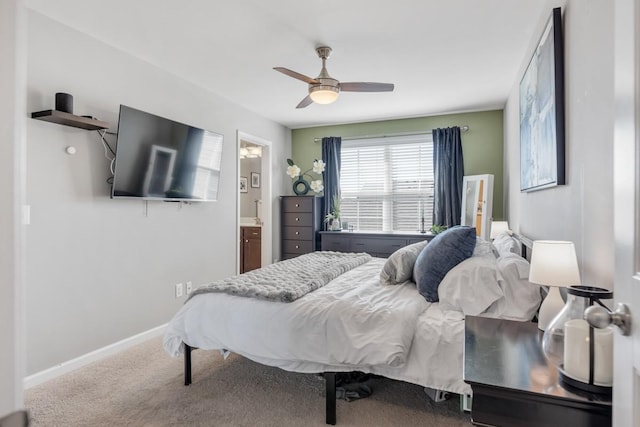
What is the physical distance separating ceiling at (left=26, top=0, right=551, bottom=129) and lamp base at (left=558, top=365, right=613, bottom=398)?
7.33 feet

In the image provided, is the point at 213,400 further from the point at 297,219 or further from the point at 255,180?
the point at 255,180

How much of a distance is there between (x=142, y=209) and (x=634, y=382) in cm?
345

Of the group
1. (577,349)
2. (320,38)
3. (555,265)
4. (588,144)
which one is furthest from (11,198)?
(320,38)

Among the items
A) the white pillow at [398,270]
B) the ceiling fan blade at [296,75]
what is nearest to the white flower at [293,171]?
the ceiling fan blade at [296,75]

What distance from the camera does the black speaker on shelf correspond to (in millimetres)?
2504

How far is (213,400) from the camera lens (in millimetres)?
2258

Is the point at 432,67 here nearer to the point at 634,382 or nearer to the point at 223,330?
the point at 223,330

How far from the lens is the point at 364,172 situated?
562cm

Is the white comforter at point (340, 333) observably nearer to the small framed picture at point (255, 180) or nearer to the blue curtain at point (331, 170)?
the blue curtain at point (331, 170)

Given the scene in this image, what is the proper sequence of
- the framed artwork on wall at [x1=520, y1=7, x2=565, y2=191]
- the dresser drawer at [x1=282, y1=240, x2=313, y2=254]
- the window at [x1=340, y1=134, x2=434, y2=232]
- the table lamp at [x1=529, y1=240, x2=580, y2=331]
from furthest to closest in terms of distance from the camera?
the dresser drawer at [x1=282, y1=240, x2=313, y2=254] → the window at [x1=340, y1=134, x2=434, y2=232] → the framed artwork on wall at [x1=520, y1=7, x2=565, y2=191] → the table lamp at [x1=529, y1=240, x2=580, y2=331]

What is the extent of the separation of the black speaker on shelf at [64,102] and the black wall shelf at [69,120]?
1.9 inches

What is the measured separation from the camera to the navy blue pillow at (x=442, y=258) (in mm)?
2275

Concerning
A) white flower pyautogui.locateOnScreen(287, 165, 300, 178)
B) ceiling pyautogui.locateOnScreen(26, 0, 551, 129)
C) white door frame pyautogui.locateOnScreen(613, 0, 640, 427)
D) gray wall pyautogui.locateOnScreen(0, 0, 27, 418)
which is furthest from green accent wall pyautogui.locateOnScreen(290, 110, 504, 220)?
gray wall pyautogui.locateOnScreen(0, 0, 27, 418)

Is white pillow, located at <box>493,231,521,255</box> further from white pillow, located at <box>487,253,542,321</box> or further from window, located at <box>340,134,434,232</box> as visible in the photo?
window, located at <box>340,134,434,232</box>
